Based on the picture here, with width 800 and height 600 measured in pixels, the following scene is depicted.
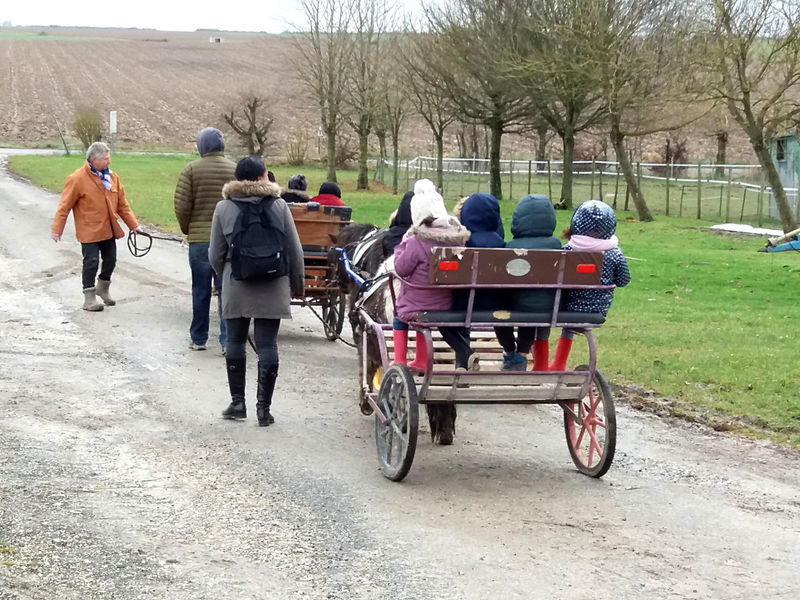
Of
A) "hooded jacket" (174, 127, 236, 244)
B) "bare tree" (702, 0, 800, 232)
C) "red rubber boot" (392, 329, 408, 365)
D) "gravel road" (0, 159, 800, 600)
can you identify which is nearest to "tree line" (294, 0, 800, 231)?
"bare tree" (702, 0, 800, 232)

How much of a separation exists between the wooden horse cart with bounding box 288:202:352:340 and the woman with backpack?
3.55m

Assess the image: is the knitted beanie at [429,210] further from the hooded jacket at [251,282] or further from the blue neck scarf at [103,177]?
the blue neck scarf at [103,177]

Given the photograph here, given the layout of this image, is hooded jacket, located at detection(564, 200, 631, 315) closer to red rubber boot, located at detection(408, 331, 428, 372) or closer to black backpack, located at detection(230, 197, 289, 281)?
red rubber boot, located at detection(408, 331, 428, 372)

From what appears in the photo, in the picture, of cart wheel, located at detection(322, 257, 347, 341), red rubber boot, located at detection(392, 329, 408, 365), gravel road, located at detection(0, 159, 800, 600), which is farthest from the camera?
cart wheel, located at detection(322, 257, 347, 341)

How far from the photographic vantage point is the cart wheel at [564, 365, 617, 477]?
21.1ft

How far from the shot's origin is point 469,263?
6.29 metres

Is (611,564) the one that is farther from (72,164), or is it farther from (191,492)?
(72,164)

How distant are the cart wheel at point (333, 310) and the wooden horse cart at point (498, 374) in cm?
470

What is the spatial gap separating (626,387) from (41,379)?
487cm

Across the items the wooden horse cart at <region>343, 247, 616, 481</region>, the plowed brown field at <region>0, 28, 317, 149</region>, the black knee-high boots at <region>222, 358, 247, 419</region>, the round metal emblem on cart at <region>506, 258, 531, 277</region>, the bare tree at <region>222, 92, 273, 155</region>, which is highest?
the plowed brown field at <region>0, 28, 317, 149</region>

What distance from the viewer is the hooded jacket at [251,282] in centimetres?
772

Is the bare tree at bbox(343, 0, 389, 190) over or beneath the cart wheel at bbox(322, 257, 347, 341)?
over

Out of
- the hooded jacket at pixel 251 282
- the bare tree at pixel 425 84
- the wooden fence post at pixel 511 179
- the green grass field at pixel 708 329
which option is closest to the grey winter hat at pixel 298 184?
the green grass field at pixel 708 329

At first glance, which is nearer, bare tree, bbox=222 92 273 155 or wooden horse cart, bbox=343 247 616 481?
wooden horse cart, bbox=343 247 616 481
